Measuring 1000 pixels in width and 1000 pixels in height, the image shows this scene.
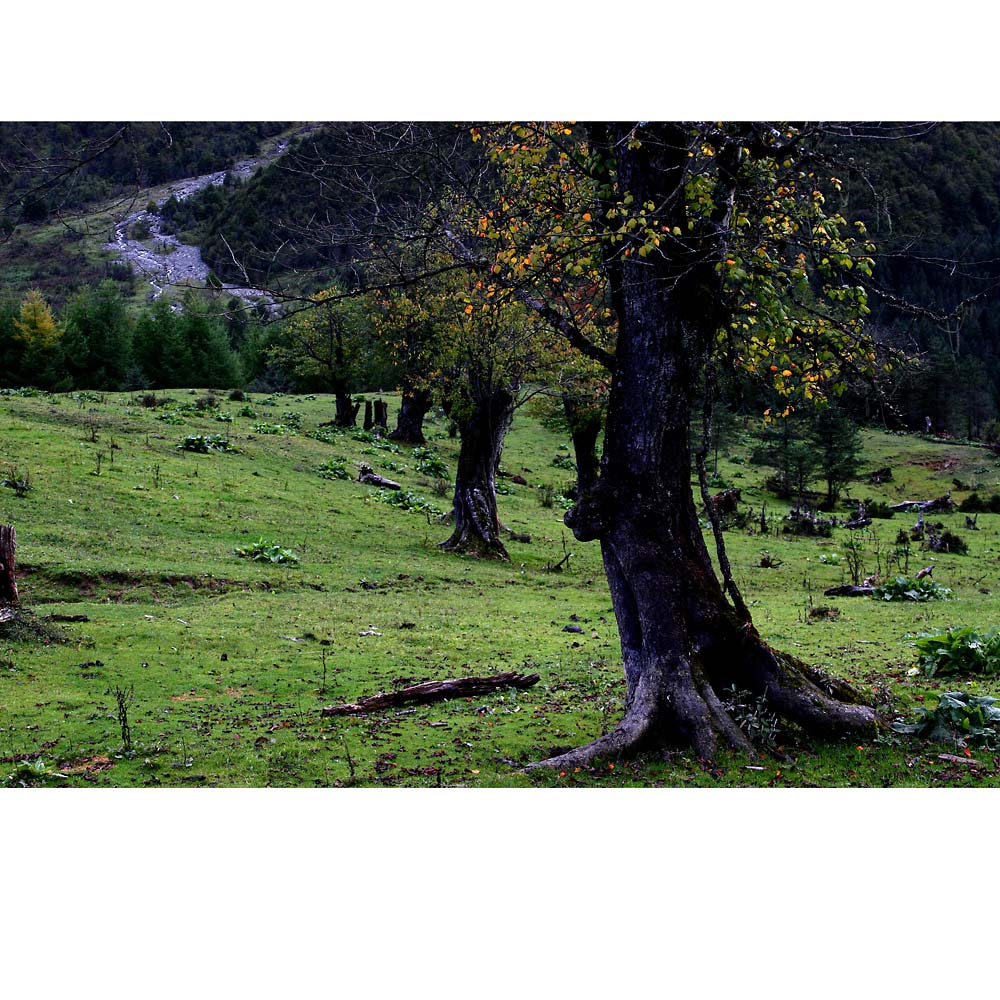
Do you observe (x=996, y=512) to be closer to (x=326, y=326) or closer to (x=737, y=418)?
(x=737, y=418)

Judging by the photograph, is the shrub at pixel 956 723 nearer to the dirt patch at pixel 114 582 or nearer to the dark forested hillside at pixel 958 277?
the dark forested hillside at pixel 958 277

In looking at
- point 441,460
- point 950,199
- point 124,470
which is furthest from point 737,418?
point 124,470

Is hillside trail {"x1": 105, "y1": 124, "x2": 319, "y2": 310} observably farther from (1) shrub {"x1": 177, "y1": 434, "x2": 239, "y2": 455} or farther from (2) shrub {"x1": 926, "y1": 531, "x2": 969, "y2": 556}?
(2) shrub {"x1": 926, "y1": 531, "x2": 969, "y2": 556}

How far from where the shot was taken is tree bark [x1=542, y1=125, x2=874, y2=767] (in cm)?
852

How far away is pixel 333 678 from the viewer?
12000 mm

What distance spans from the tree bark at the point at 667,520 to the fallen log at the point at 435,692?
2870 millimetres

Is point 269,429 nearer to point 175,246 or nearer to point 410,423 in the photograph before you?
point 410,423

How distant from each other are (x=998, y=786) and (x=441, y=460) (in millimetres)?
35549

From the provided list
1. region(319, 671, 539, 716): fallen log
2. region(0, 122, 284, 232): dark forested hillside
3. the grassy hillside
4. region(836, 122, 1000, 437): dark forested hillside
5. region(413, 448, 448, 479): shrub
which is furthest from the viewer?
region(413, 448, 448, 479): shrub

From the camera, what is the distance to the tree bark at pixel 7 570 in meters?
13.0

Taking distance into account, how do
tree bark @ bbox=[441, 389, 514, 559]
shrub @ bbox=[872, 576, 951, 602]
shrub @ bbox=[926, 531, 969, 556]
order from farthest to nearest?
1. shrub @ bbox=[926, 531, 969, 556]
2. tree bark @ bbox=[441, 389, 514, 559]
3. shrub @ bbox=[872, 576, 951, 602]

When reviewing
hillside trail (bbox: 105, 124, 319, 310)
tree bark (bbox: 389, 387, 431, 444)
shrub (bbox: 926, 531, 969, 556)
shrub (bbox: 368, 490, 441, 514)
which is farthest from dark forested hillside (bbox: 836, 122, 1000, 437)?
tree bark (bbox: 389, 387, 431, 444)

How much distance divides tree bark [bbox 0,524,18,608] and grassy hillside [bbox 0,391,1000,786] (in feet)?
2.38

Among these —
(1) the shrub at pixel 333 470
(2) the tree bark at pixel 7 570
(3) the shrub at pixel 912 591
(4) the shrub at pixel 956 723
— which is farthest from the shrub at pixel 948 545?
(2) the tree bark at pixel 7 570
